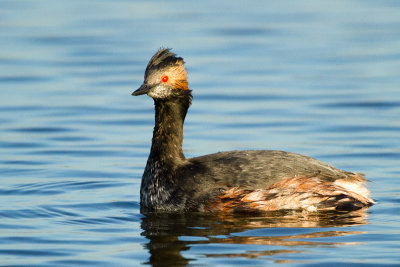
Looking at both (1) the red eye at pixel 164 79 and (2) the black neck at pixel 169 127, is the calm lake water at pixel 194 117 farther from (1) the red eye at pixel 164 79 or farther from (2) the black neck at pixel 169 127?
(1) the red eye at pixel 164 79

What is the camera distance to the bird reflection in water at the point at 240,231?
9.39 m

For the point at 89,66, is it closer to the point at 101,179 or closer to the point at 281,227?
the point at 101,179

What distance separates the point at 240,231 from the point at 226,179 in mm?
915

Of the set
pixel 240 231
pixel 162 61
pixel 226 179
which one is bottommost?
pixel 240 231

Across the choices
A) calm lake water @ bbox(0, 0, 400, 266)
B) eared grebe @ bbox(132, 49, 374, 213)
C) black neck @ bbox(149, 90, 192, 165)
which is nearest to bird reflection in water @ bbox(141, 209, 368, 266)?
calm lake water @ bbox(0, 0, 400, 266)

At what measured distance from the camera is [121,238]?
9.94 m

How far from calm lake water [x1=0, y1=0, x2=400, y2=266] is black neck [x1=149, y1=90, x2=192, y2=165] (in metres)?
0.78

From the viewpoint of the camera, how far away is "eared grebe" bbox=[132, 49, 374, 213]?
10891mm

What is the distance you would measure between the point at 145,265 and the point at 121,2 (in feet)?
59.0

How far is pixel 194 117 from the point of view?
16.5m

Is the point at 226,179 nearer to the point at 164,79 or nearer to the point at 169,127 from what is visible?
the point at 169,127

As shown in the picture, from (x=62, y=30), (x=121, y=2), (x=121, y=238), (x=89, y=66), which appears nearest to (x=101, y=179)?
(x=121, y=238)

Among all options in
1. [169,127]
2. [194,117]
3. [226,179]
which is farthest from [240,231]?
[194,117]

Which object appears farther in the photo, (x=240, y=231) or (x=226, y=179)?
(x=226, y=179)
